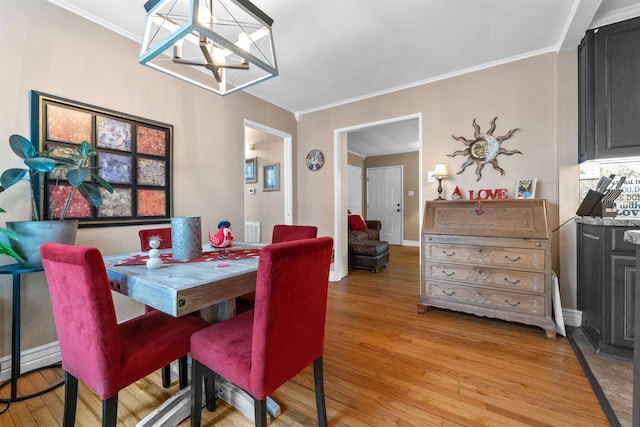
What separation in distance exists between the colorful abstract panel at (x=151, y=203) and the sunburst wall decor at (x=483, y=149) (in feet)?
10.1

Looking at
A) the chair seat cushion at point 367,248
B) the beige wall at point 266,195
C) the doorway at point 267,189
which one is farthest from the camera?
the beige wall at point 266,195

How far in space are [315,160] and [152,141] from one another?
2161 millimetres

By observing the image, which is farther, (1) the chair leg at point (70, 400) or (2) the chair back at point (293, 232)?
(2) the chair back at point (293, 232)

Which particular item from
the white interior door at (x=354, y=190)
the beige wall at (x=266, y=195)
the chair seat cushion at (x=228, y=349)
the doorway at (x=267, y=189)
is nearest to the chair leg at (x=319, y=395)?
the chair seat cushion at (x=228, y=349)

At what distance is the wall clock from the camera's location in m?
3.94

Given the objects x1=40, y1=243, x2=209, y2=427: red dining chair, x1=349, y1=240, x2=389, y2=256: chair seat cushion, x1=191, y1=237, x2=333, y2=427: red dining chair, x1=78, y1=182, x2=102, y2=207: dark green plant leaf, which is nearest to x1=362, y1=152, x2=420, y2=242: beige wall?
x1=349, y1=240, x2=389, y2=256: chair seat cushion

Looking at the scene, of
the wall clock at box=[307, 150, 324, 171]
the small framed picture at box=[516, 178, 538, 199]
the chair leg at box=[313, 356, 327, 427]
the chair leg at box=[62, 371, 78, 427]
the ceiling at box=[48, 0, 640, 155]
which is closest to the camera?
the chair leg at box=[62, 371, 78, 427]

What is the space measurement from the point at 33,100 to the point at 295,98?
2.57m

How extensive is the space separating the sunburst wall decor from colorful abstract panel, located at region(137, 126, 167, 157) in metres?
3.04

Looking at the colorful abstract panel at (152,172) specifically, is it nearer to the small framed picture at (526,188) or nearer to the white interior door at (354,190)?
the small framed picture at (526,188)

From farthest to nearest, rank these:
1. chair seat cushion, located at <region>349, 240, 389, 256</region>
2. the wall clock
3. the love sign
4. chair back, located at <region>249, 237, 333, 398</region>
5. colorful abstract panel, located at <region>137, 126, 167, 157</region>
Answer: chair seat cushion, located at <region>349, 240, 389, 256</region>
the wall clock
the love sign
colorful abstract panel, located at <region>137, 126, 167, 157</region>
chair back, located at <region>249, 237, 333, 398</region>

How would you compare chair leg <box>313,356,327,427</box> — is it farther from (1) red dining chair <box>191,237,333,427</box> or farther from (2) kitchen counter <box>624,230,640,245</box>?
(2) kitchen counter <box>624,230,640,245</box>

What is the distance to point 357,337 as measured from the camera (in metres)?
2.21

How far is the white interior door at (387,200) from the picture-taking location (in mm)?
6973
